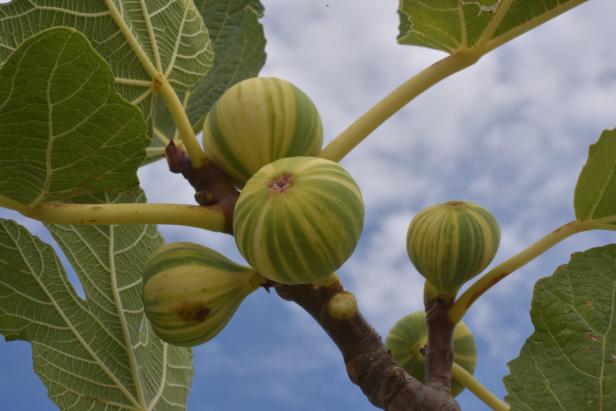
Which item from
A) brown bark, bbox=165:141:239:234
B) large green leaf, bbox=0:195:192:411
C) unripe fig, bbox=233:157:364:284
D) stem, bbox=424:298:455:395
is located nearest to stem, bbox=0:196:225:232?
brown bark, bbox=165:141:239:234

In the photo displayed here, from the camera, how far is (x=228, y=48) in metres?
1.74

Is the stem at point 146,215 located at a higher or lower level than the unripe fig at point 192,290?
higher

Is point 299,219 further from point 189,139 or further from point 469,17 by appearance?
point 469,17

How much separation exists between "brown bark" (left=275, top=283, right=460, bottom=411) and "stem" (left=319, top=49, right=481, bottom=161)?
0.21 m

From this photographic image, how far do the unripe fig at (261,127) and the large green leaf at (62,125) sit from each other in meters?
0.13

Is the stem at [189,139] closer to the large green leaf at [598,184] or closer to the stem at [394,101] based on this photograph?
the stem at [394,101]

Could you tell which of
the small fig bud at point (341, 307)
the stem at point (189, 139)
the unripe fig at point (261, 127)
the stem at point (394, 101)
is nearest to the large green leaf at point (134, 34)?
the stem at point (189, 139)

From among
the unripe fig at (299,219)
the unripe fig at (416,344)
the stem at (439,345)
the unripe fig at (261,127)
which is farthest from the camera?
the unripe fig at (416,344)

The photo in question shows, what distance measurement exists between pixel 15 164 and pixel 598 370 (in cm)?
90

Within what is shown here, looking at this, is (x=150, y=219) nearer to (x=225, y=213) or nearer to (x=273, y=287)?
(x=225, y=213)

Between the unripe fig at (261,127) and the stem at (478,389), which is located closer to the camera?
the unripe fig at (261,127)

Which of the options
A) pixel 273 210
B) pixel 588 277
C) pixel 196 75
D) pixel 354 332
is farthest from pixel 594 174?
pixel 196 75

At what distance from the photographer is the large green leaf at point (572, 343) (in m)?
1.22

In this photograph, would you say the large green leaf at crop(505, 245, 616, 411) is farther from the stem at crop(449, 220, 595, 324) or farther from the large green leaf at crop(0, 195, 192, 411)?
the large green leaf at crop(0, 195, 192, 411)
